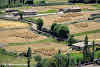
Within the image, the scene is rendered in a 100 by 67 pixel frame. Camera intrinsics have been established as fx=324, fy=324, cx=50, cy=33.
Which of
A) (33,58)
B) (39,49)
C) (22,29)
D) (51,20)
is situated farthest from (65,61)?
(51,20)

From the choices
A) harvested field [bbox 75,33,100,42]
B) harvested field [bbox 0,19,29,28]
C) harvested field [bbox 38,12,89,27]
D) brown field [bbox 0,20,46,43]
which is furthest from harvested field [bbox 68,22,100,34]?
harvested field [bbox 0,19,29,28]

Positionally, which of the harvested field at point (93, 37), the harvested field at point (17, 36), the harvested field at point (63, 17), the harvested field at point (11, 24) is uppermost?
the harvested field at point (63, 17)

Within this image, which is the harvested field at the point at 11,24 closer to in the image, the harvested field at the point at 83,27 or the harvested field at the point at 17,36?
the harvested field at the point at 17,36

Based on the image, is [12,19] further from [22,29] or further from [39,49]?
[39,49]

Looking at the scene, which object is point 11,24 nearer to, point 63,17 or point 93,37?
point 63,17

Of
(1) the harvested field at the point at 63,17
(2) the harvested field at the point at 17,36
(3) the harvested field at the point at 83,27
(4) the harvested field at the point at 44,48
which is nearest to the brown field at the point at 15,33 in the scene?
(2) the harvested field at the point at 17,36
